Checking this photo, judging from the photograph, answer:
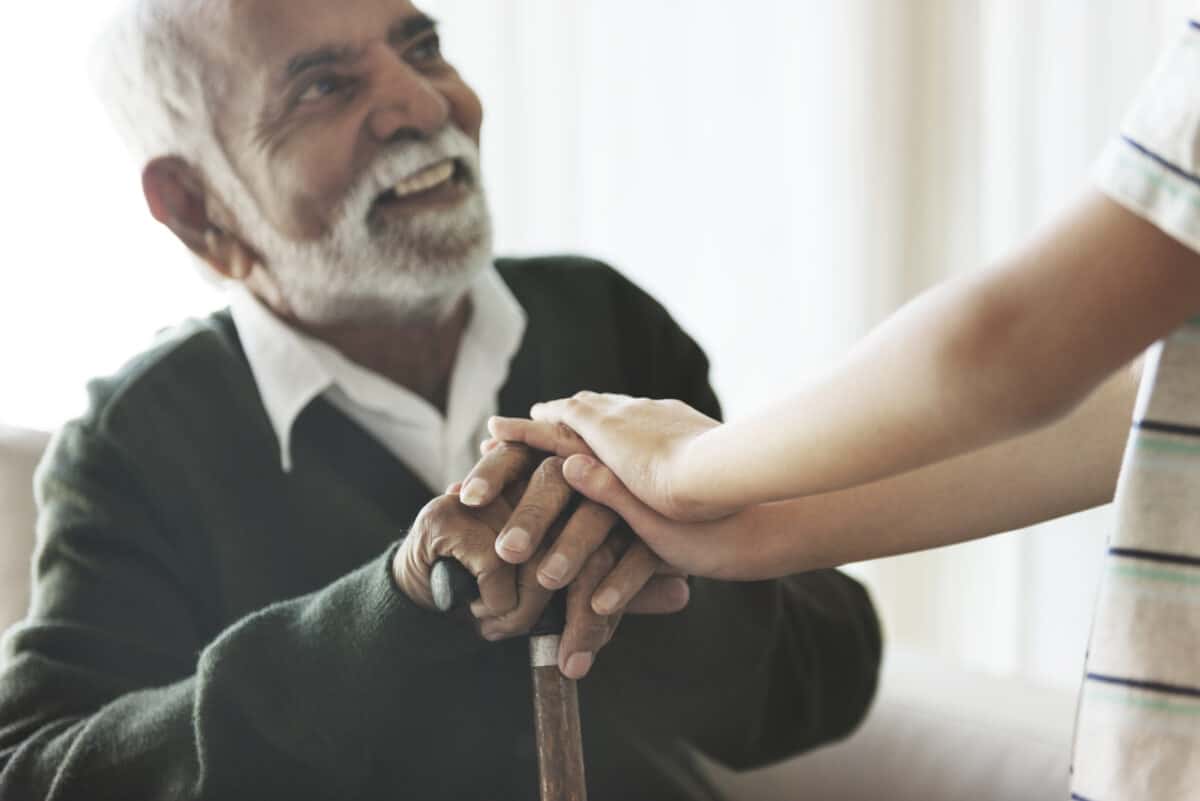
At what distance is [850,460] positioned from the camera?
0.67 m

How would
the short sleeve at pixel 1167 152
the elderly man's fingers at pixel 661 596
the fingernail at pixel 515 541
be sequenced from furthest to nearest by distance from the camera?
1. the elderly man's fingers at pixel 661 596
2. the fingernail at pixel 515 541
3. the short sleeve at pixel 1167 152

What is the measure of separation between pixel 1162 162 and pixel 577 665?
0.46m

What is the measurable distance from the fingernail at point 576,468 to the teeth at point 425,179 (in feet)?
1.08

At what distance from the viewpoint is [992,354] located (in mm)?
Result: 574

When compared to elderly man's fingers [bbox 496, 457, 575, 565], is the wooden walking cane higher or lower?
lower

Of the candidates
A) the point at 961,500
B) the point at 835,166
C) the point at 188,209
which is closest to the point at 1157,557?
the point at 961,500

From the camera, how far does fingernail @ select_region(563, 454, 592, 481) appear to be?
2.80ft

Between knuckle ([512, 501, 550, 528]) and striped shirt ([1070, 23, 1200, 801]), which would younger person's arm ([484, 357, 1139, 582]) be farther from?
striped shirt ([1070, 23, 1200, 801])

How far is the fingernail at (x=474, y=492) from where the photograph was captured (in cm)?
83

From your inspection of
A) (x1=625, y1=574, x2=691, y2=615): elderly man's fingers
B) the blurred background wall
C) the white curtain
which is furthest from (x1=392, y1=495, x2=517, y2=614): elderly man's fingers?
the white curtain

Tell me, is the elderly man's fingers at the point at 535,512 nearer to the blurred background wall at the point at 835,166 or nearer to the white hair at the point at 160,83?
the white hair at the point at 160,83

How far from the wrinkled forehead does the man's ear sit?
0.10 meters

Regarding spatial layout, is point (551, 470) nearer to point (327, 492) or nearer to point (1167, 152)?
point (327, 492)

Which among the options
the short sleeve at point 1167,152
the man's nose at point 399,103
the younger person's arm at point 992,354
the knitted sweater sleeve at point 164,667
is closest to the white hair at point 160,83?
the man's nose at point 399,103
